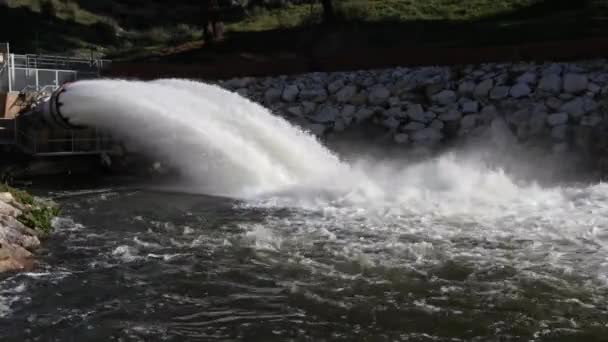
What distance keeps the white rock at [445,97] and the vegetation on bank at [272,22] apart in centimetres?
777

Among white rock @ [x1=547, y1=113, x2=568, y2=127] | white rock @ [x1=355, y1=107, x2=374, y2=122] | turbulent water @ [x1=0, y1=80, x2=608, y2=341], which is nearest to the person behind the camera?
turbulent water @ [x1=0, y1=80, x2=608, y2=341]

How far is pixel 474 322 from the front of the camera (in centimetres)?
845

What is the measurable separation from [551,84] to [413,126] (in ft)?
14.5

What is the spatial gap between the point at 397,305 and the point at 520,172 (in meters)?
11.9

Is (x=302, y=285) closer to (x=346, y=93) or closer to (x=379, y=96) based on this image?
(x=379, y=96)

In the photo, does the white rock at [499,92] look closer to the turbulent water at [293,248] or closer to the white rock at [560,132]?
the white rock at [560,132]

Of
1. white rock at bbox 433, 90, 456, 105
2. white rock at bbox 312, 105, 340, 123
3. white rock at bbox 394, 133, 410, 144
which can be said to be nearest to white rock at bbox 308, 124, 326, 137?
white rock at bbox 312, 105, 340, 123

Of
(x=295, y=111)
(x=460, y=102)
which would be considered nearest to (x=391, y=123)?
(x=460, y=102)

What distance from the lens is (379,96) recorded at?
24469 millimetres

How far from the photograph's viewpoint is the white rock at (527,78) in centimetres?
2209

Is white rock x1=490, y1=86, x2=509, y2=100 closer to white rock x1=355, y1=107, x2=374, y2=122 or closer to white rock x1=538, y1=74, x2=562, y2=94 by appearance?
white rock x1=538, y1=74, x2=562, y2=94

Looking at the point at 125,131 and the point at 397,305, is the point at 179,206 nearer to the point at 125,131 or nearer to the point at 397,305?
the point at 125,131

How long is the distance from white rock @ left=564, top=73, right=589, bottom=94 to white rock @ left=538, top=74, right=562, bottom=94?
204 millimetres

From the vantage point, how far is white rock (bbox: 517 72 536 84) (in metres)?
22.1
